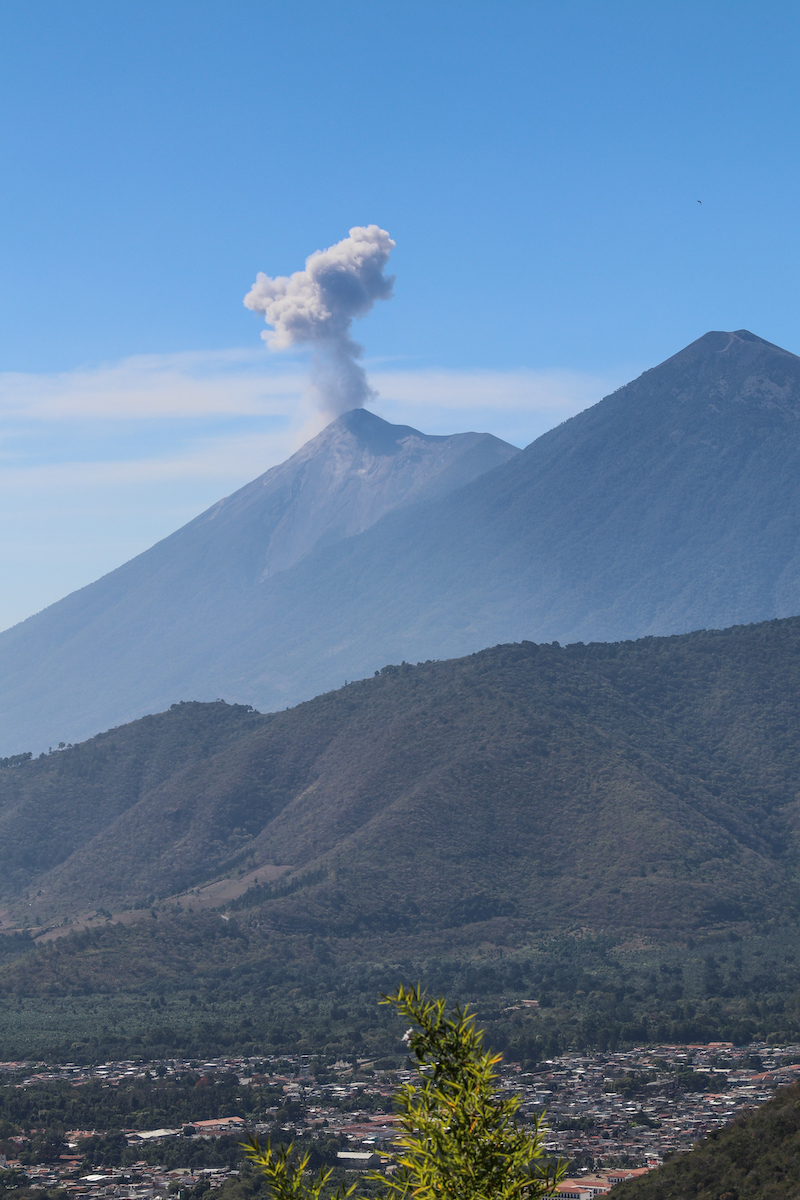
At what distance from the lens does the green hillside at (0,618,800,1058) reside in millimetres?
118688

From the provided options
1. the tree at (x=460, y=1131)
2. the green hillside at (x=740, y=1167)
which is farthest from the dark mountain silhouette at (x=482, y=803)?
the tree at (x=460, y=1131)

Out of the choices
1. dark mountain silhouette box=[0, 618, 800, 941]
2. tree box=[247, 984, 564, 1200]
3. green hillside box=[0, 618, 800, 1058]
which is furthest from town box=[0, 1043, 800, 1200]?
dark mountain silhouette box=[0, 618, 800, 941]

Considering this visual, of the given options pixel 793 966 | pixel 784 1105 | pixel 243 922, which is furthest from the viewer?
pixel 243 922

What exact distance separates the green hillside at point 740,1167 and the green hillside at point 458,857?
164ft

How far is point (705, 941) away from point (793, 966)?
32.7 ft

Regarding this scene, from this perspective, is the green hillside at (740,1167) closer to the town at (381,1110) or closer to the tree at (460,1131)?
the town at (381,1110)

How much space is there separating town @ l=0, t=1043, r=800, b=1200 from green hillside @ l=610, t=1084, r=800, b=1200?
7.04m

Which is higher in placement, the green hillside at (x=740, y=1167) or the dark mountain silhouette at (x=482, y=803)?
the dark mountain silhouette at (x=482, y=803)

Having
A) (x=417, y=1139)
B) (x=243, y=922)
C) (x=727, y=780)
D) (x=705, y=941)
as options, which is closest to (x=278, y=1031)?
(x=243, y=922)

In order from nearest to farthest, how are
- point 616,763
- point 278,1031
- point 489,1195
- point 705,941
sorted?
1. point 489,1195
2. point 278,1031
3. point 705,941
4. point 616,763

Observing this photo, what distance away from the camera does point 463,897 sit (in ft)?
466

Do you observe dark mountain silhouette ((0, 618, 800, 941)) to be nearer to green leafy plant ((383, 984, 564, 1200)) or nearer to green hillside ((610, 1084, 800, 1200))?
green hillside ((610, 1084, 800, 1200))

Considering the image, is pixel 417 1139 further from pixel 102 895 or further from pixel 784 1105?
pixel 102 895

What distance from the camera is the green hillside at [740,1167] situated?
133 ft
